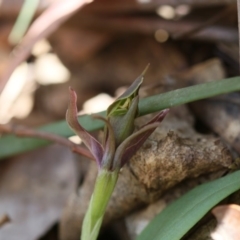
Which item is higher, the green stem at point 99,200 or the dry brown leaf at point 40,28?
the dry brown leaf at point 40,28

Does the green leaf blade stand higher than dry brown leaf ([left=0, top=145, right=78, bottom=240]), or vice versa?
the green leaf blade

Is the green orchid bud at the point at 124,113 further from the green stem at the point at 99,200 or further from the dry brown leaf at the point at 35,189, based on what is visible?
the dry brown leaf at the point at 35,189

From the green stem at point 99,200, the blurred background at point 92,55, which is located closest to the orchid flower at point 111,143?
the green stem at point 99,200

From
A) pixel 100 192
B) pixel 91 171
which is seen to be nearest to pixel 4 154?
pixel 91 171

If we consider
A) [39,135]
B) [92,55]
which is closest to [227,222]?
[39,135]

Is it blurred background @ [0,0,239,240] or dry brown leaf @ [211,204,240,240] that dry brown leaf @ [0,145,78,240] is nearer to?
blurred background @ [0,0,239,240]

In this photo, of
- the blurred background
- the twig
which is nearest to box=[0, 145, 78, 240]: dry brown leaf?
the blurred background

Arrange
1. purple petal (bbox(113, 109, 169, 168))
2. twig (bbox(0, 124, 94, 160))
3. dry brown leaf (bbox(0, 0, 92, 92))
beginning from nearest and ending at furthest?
purple petal (bbox(113, 109, 169, 168))
twig (bbox(0, 124, 94, 160))
dry brown leaf (bbox(0, 0, 92, 92))
